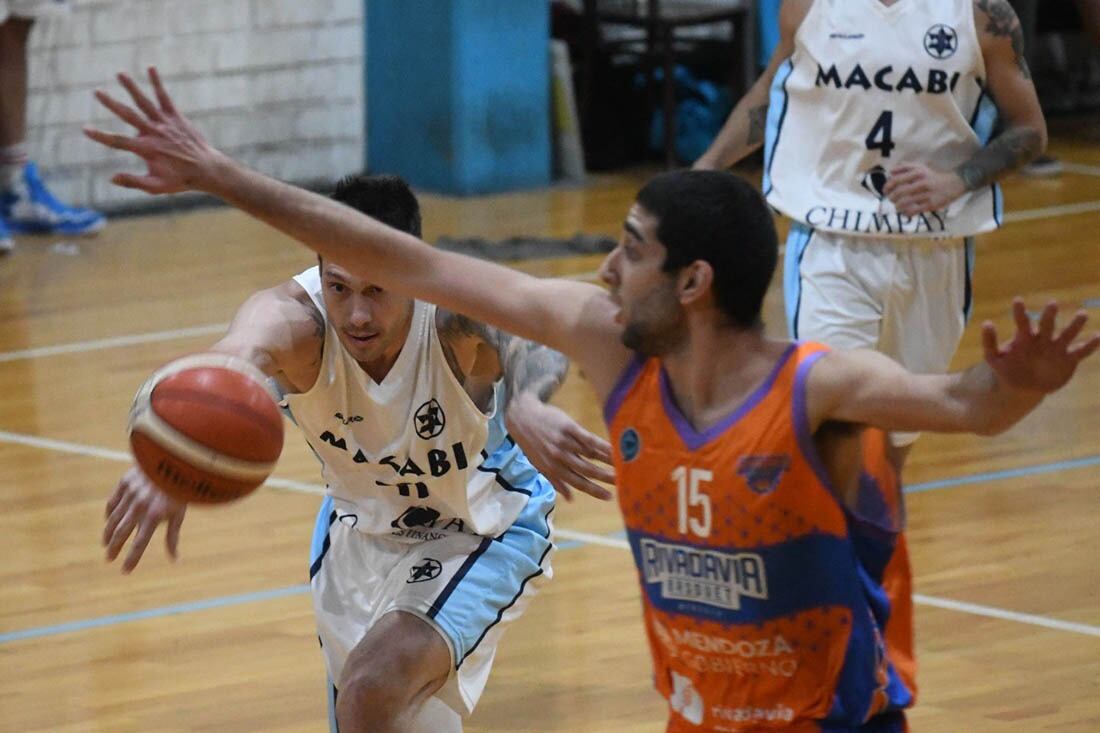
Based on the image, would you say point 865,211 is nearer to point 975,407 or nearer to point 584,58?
point 975,407

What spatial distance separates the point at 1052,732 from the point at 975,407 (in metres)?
2.37

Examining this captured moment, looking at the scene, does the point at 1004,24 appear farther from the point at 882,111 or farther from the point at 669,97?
the point at 669,97

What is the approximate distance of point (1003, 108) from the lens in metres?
6.24

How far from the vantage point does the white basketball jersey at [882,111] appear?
20.2 ft

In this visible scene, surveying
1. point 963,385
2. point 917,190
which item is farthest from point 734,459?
point 917,190

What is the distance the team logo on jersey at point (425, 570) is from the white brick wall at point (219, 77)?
8.36 metres

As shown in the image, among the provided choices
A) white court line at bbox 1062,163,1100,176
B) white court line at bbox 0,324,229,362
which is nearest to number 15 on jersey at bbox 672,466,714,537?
white court line at bbox 0,324,229,362

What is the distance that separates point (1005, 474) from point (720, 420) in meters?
4.57

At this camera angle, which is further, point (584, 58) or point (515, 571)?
point (584, 58)

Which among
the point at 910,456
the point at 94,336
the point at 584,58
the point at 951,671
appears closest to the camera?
the point at 951,671

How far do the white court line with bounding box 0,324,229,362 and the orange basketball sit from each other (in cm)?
601

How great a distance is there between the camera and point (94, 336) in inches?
402

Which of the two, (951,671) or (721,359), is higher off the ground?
(721,359)

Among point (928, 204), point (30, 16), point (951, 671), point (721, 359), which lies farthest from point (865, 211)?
point (30, 16)
